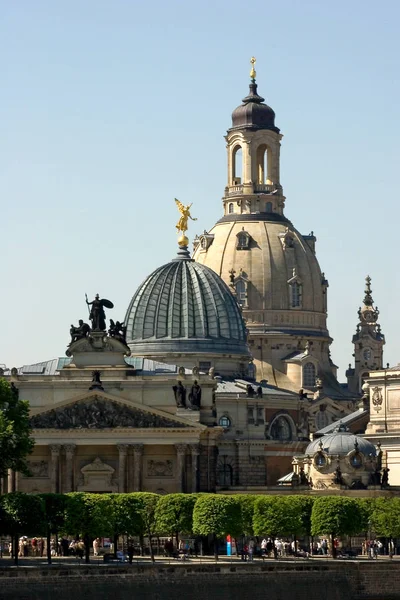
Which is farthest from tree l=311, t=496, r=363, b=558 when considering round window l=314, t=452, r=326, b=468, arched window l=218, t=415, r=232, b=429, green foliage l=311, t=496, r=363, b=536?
arched window l=218, t=415, r=232, b=429

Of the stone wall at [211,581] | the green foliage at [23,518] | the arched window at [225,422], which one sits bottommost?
the stone wall at [211,581]

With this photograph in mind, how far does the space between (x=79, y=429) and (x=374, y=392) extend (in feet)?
99.4

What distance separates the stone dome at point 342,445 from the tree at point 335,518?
27.1 metres

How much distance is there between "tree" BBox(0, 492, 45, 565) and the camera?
137 metres

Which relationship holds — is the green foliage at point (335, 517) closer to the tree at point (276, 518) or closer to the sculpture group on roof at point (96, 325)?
the tree at point (276, 518)

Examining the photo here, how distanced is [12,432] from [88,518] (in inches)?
247

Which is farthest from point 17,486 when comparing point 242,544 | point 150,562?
point 150,562

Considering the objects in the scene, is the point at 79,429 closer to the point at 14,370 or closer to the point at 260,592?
the point at 14,370

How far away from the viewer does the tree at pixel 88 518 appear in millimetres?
140250

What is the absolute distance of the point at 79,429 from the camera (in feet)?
575

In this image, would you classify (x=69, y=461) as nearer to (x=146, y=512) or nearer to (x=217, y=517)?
(x=146, y=512)

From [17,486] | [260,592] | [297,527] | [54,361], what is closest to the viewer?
[260,592]

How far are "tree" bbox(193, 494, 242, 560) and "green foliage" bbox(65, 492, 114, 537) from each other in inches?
221

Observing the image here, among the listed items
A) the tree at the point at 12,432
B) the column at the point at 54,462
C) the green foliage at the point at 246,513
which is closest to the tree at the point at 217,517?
the green foliage at the point at 246,513
